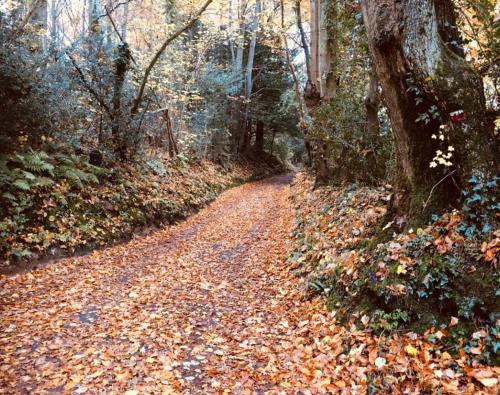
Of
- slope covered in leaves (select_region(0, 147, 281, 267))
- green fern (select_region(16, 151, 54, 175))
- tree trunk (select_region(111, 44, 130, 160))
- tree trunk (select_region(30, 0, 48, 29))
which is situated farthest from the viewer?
tree trunk (select_region(111, 44, 130, 160))

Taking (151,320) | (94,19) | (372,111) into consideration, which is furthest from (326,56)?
(151,320)

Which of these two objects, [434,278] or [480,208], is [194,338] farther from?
[480,208]

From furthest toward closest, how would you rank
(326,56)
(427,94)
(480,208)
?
(326,56), (427,94), (480,208)

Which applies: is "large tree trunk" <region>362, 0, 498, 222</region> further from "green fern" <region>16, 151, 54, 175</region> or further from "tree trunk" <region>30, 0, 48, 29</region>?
"tree trunk" <region>30, 0, 48, 29</region>

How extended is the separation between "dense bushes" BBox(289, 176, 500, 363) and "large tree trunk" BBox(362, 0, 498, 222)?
368 mm

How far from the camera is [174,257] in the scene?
27.9 ft

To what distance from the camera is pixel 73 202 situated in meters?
8.84

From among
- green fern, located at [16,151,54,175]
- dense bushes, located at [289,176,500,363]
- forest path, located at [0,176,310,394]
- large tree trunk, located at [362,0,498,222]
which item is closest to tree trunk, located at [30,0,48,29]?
green fern, located at [16,151,54,175]

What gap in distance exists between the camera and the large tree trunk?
14.5 ft

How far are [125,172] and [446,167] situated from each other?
9.30 m

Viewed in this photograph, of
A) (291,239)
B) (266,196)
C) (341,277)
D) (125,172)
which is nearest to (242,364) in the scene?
(341,277)

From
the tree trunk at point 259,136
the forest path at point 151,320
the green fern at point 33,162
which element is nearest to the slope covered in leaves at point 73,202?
the green fern at point 33,162

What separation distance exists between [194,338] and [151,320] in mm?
834

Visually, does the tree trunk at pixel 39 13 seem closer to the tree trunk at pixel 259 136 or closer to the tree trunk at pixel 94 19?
the tree trunk at pixel 94 19
